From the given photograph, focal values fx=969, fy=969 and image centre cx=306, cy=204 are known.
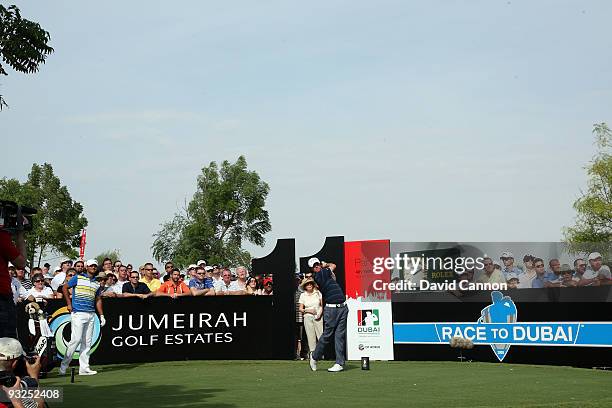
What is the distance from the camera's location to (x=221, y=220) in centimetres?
7200

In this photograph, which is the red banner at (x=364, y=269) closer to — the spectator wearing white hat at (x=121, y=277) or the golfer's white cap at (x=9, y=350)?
the spectator wearing white hat at (x=121, y=277)

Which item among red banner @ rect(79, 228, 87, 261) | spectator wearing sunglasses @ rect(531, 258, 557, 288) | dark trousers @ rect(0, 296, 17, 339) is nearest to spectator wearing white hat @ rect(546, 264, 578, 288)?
spectator wearing sunglasses @ rect(531, 258, 557, 288)

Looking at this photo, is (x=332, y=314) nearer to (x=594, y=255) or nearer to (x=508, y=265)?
(x=508, y=265)

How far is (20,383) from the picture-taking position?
7371 mm

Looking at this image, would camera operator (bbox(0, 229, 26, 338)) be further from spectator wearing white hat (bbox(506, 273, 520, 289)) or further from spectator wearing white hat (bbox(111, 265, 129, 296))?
spectator wearing white hat (bbox(506, 273, 520, 289))

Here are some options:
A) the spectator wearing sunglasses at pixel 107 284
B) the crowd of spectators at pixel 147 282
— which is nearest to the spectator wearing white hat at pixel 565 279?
the crowd of spectators at pixel 147 282

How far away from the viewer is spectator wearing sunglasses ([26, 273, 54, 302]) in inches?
783

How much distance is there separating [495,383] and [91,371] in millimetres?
7835

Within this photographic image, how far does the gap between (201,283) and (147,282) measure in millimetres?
1305

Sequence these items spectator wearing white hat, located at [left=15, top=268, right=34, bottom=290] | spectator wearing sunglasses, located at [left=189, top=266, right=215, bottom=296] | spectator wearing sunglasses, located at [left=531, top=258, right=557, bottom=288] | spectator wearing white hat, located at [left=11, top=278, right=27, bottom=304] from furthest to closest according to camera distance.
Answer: spectator wearing sunglasses, located at [left=189, top=266, right=215, bottom=296] < spectator wearing white hat, located at [left=15, top=268, right=34, bottom=290] < spectator wearing sunglasses, located at [left=531, top=258, right=557, bottom=288] < spectator wearing white hat, located at [left=11, top=278, right=27, bottom=304]

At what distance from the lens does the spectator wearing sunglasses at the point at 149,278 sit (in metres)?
22.6

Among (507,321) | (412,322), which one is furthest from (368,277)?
(507,321)

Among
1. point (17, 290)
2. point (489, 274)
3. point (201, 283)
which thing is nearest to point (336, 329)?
point (489, 274)

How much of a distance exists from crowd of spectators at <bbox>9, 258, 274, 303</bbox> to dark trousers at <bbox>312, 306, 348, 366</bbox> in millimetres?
4436
